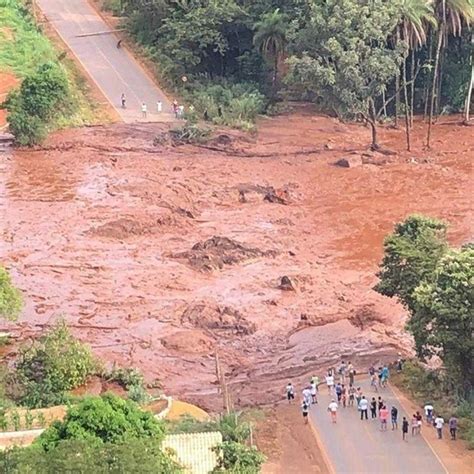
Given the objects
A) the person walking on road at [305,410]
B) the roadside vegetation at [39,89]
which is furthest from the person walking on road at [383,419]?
the roadside vegetation at [39,89]

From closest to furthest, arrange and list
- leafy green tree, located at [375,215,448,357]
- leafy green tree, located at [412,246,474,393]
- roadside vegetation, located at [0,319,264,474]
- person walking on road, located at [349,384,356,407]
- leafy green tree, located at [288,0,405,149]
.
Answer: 1. roadside vegetation, located at [0,319,264,474]
2. leafy green tree, located at [412,246,474,393]
3. person walking on road, located at [349,384,356,407]
4. leafy green tree, located at [375,215,448,357]
5. leafy green tree, located at [288,0,405,149]

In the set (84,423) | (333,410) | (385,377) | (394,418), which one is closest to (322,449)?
(333,410)

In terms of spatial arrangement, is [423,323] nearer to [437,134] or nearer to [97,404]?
[97,404]

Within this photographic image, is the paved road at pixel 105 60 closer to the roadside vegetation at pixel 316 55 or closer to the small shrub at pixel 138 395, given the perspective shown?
the roadside vegetation at pixel 316 55

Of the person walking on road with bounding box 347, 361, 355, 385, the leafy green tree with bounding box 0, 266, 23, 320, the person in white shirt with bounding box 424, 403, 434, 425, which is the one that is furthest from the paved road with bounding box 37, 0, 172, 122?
the person in white shirt with bounding box 424, 403, 434, 425

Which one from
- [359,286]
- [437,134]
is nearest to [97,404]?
[359,286]

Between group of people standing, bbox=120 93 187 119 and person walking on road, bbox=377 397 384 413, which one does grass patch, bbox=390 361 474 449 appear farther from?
group of people standing, bbox=120 93 187 119
